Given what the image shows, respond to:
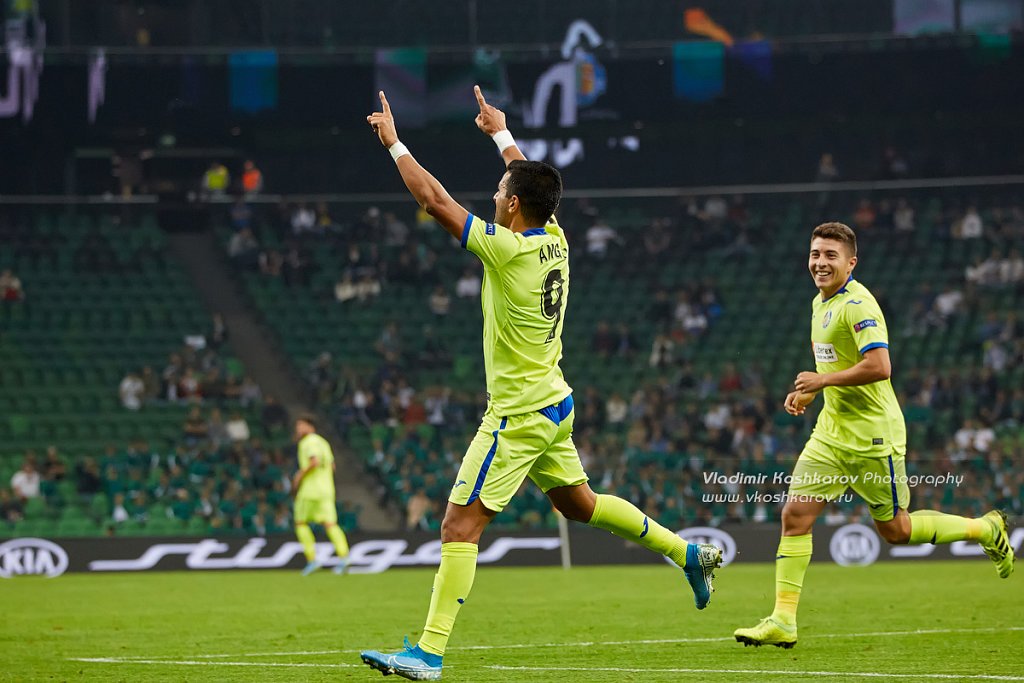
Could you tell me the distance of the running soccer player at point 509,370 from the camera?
262 inches

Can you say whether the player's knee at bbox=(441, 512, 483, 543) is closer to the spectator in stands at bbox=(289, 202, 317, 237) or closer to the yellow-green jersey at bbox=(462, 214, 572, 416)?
the yellow-green jersey at bbox=(462, 214, 572, 416)

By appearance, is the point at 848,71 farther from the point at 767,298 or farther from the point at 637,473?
the point at 637,473

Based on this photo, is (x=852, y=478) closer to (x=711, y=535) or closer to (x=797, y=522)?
(x=797, y=522)

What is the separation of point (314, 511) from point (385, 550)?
139cm

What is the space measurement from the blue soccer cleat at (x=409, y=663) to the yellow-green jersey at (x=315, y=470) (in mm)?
Answer: 12178

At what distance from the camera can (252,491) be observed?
73.9 ft

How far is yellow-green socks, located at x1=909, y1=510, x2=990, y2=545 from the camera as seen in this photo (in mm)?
9016

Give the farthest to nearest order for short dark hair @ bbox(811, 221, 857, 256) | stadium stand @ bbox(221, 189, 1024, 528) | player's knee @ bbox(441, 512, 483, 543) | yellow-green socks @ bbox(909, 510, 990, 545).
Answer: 1. stadium stand @ bbox(221, 189, 1024, 528)
2. yellow-green socks @ bbox(909, 510, 990, 545)
3. short dark hair @ bbox(811, 221, 857, 256)
4. player's knee @ bbox(441, 512, 483, 543)

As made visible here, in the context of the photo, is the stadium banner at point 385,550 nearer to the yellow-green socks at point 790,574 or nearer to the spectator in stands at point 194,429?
the spectator in stands at point 194,429

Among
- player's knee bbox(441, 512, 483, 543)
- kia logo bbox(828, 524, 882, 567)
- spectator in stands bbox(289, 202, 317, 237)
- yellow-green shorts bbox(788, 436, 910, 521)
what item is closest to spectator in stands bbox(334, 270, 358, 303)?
spectator in stands bbox(289, 202, 317, 237)

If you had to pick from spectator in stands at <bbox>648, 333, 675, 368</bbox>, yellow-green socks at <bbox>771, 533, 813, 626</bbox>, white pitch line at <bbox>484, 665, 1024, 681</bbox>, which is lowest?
white pitch line at <bbox>484, 665, 1024, 681</bbox>

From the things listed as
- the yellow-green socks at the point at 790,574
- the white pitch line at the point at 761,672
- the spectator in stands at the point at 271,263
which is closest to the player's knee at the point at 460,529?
the white pitch line at the point at 761,672

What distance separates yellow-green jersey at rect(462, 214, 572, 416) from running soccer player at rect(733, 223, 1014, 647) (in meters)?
2.12

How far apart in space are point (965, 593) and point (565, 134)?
17819 millimetres
